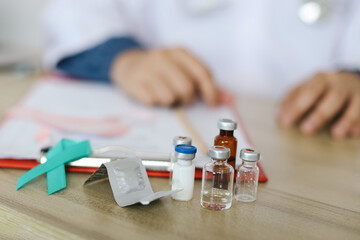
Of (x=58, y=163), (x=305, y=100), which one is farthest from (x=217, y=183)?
(x=305, y=100)

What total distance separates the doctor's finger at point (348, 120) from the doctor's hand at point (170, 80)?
28cm

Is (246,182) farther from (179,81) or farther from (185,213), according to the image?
(179,81)

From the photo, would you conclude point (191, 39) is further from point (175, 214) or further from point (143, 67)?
point (175, 214)

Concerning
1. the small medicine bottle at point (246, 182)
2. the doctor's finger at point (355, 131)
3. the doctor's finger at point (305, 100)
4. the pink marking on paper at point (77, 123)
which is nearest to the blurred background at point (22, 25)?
the pink marking on paper at point (77, 123)

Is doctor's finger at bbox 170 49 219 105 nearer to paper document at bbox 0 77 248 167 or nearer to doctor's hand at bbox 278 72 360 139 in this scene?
paper document at bbox 0 77 248 167

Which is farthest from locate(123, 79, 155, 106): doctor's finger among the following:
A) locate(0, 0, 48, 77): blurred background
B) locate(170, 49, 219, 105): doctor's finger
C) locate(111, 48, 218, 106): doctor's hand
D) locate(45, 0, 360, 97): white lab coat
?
locate(0, 0, 48, 77): blurred background

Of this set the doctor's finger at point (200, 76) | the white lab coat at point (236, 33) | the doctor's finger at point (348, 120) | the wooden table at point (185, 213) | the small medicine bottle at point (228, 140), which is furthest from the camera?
the white lab coat at point (236, 33)

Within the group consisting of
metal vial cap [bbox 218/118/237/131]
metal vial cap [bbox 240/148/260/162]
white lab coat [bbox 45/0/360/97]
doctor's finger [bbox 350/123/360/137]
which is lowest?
doctor's finger [bbox 350/123/360/137]

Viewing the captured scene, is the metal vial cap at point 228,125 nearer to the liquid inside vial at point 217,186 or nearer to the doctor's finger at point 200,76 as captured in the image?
the liquid inside vial at point 217,186

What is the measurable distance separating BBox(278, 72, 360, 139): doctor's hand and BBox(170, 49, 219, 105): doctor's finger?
166 mm

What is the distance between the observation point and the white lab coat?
113cm

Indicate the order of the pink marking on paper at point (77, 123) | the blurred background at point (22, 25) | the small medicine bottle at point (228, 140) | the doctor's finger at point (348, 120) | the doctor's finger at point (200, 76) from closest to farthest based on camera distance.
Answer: the small medicine bottle at point (228, 140) → the pink marking on paper at point (77, 123) → the doctor's finger at point (348, 120) → the doctor's finger at point (200, 76) → the blurred background at point (22, 25)

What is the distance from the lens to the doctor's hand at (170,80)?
2.84 feet

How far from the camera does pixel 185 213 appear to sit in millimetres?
383
